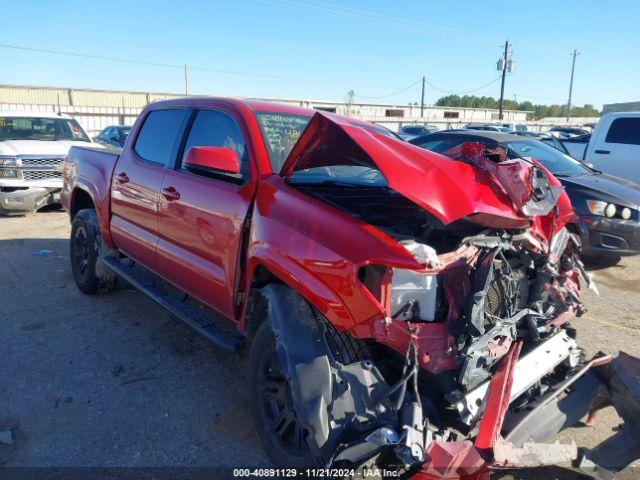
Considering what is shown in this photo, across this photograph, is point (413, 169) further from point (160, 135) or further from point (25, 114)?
point (25, 114)

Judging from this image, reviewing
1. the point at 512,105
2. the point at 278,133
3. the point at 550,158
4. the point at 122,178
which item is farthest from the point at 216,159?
the point at 512,105

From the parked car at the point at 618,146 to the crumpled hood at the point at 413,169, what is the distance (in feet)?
26.8

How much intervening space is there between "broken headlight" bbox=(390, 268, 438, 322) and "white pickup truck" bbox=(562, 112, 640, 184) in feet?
29.2

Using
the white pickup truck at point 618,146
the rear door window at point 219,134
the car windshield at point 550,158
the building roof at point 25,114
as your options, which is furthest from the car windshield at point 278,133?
the building roof at point 25,114

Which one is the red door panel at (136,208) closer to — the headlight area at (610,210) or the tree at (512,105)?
the headlight area at (610,210)

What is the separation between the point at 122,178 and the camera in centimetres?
471

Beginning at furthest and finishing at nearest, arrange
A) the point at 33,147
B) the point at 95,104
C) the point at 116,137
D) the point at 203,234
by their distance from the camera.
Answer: the point at 95,104 → the point at 116,137 → the point at 33,147 → the point at 203,234

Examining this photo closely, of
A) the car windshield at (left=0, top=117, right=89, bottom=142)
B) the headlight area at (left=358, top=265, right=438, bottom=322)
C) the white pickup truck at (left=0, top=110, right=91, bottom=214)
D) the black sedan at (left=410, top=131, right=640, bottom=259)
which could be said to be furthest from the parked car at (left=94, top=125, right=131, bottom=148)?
the black sedan at (left=410, top=131, right=640, bottom=259)

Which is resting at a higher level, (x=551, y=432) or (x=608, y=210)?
(x=608, y=210)

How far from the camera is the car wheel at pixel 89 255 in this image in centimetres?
533

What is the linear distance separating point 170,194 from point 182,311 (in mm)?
880

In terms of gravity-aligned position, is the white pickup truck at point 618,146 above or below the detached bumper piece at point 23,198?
above

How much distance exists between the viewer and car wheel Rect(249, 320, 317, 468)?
2723 millimetres

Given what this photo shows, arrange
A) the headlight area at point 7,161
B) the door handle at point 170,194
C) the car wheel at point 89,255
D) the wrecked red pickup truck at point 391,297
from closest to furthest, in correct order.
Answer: the wrecked red pickup truck at point 391,297 < the door handle at point 170,194 < the car wheel at point 89,255 < the headlight area at point 7,161
